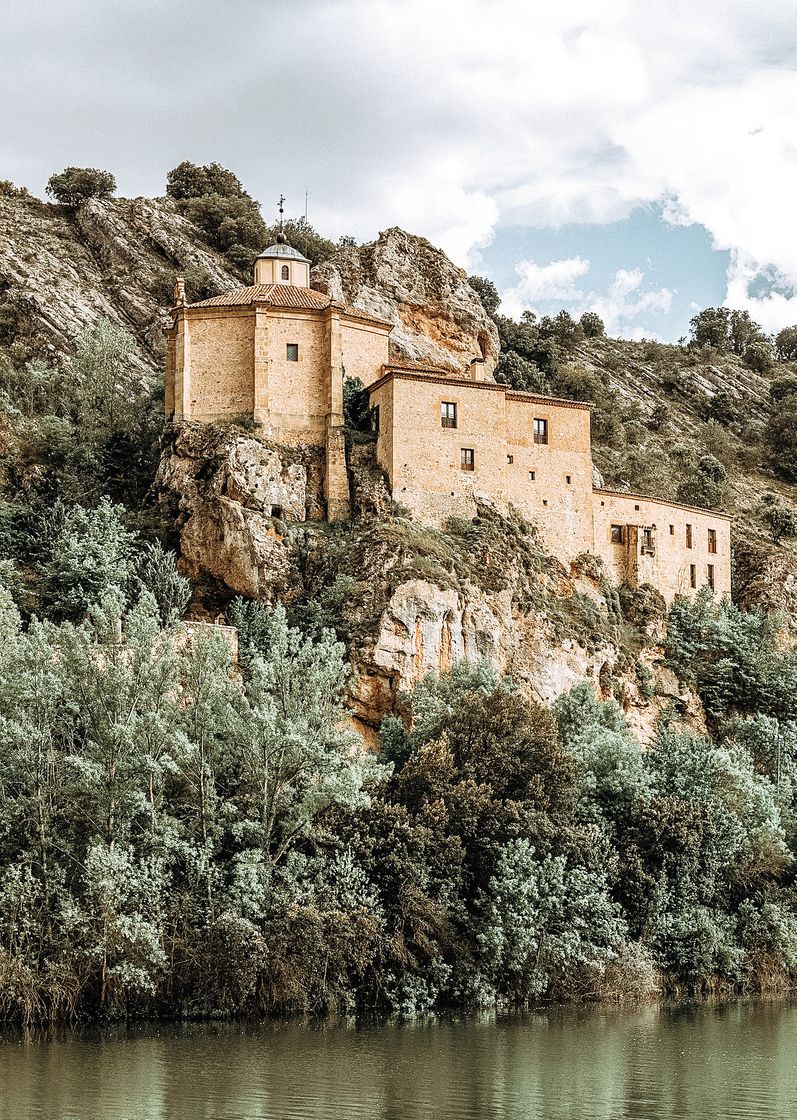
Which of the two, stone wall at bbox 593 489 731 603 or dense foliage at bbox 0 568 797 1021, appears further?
stone wall at bbox 593 489 731 603

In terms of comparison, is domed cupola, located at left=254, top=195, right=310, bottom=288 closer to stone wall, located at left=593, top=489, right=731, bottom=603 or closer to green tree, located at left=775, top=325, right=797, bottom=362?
stone wall, located at left=593, top=489, right=731, bottom=603

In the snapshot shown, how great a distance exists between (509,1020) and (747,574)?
41816 millimetres

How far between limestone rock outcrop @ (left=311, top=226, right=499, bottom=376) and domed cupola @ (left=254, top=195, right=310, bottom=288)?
10.3 m

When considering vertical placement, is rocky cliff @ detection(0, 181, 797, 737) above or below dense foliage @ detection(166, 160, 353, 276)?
below

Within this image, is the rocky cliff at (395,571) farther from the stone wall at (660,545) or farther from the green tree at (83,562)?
the green tree at (83,562)

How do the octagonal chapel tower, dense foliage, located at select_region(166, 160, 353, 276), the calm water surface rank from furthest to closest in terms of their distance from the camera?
dense foliage, located at select_region(166, 160, 353, 276) → the octagonal chapel tower → the calm water surface

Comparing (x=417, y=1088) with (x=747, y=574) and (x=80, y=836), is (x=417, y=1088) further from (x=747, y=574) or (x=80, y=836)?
(x=747, y=574)

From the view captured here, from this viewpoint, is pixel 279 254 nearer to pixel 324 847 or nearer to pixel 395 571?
pixel 395 571

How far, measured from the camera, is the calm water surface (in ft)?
110

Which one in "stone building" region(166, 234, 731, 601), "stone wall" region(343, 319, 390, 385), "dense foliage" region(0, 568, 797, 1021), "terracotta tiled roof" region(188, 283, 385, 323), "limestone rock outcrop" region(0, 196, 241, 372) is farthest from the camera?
"limestone rock outcrop" region(0, 196, 241, 372)

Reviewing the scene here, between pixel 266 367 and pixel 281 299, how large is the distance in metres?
3.90

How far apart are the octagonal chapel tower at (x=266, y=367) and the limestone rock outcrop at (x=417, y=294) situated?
18.2 m

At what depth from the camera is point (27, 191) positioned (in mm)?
112312

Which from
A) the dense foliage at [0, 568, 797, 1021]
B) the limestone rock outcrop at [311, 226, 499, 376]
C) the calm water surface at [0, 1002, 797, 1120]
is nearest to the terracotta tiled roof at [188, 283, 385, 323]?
the limestone rock outcrop at [311, 226, 499, 376]
